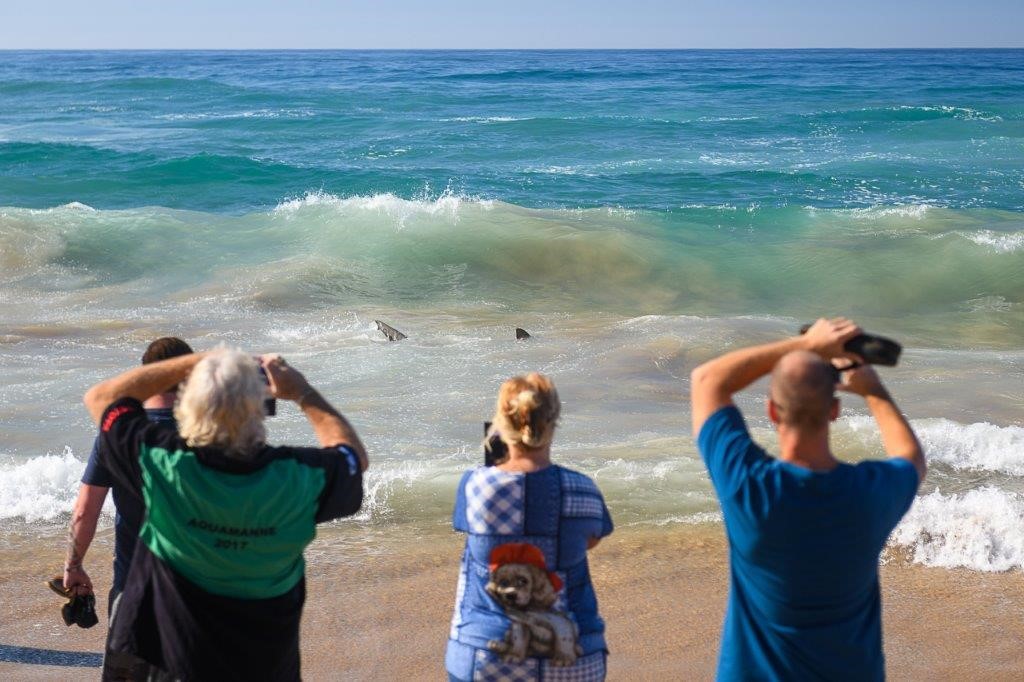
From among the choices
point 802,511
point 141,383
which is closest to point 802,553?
point 802,511

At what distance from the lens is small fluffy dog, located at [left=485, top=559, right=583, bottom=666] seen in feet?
9.51

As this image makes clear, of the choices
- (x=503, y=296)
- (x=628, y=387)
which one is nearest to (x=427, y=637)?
(x=628, y=387)

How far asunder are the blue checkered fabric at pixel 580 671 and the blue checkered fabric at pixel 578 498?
0.36 metres

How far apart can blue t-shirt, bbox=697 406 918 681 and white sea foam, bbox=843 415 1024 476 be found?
4360 millimetres

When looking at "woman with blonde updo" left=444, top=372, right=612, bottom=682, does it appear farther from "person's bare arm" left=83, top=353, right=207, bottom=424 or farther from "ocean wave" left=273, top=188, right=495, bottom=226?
"ocean wave" left=273, top=188, right=495, bottom=226

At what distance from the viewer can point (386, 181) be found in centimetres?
2478

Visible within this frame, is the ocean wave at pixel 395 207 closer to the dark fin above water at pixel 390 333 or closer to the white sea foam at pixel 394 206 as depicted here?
the white sea foam at pixel 394 206

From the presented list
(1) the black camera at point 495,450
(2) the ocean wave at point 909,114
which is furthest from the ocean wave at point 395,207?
(2) the ocean wave at point 909,114

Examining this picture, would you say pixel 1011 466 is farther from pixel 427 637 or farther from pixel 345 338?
pixel 345 338

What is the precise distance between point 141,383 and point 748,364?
151cm

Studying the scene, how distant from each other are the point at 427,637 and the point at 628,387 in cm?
460

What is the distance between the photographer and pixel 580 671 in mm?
2939

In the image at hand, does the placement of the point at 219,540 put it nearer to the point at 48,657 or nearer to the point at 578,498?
the point at 578,498

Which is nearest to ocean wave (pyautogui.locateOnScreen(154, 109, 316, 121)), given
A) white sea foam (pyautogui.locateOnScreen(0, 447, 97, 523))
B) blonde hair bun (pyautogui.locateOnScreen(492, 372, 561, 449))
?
white sea foam (pyautogui.locateOnScreen(0, 447, 97, 523))
